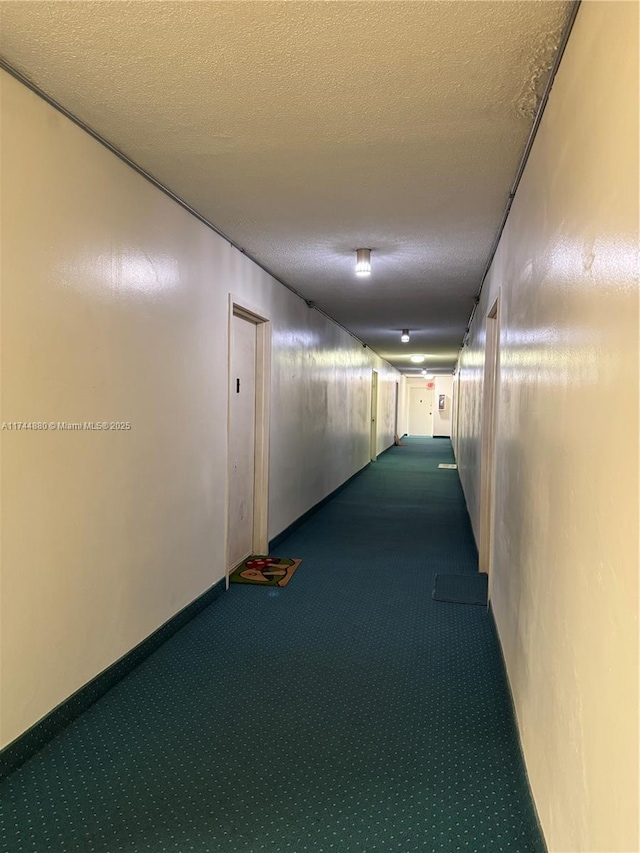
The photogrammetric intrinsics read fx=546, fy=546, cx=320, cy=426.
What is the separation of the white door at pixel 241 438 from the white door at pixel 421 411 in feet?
57.4

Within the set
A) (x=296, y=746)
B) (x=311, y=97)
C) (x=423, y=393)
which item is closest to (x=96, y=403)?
(x=311, y=97)

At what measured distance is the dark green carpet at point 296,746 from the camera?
1709mm

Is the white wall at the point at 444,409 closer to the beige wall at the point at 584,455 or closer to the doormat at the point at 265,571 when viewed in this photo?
the doormat at the point at 265,571

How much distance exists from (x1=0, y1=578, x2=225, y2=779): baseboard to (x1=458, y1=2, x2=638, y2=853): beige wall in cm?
177

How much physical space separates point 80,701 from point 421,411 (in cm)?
2013

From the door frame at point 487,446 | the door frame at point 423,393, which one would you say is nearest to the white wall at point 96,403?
the door frame at point 487,446

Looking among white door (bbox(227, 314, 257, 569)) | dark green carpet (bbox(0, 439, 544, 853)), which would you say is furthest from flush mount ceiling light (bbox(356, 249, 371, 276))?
dark green carpet (bbox(0, 439, 544, 853))

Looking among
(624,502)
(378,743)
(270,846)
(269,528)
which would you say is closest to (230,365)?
(269,528)

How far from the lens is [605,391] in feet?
3.63

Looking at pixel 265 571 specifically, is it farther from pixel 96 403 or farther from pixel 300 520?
pixel 96 403

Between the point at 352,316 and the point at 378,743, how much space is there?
5531mm

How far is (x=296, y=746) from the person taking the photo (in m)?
2.15

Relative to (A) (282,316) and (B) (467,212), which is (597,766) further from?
(A) (282,316)

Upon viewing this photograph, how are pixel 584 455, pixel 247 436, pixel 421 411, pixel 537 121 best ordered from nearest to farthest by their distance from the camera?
pixel 584 455
pixel 537 121
pixel 247 436
pixel 421 411
